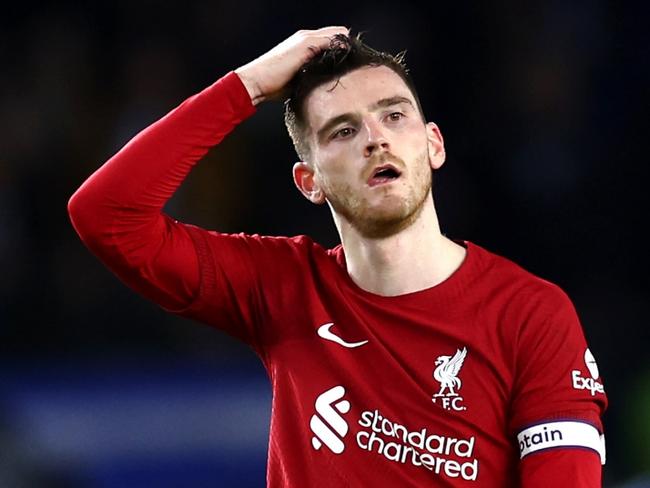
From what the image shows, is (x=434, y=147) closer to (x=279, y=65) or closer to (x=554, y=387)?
(x=279, y=65)

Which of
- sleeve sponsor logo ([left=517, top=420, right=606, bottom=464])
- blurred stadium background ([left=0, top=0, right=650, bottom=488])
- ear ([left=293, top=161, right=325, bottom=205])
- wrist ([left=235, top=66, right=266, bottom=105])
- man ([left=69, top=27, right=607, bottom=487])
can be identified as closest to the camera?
sleeve sponsor logo ([left=517, top=420, right=606, bottom=464])

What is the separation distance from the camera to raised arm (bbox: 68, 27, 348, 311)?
109 inches

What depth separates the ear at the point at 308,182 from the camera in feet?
10.0

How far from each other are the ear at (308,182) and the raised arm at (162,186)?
0.71 feet

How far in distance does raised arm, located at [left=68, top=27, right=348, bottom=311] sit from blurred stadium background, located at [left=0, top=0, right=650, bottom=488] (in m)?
2.10

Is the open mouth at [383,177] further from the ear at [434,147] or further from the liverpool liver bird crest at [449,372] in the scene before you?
the liverpool liver bird crest at [449,372]

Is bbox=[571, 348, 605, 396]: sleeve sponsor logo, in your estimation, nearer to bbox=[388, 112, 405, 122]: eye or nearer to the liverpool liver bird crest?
the liverpool liver bird crest

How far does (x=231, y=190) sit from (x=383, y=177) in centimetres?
335

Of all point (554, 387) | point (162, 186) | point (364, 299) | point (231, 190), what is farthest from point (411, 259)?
point (231, 190)

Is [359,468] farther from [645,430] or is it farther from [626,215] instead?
[626,215]

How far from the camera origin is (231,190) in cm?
612

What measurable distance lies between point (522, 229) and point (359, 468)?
10.7ft

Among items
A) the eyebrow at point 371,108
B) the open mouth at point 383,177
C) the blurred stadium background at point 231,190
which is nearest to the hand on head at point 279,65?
the eyebrow at point 371,108

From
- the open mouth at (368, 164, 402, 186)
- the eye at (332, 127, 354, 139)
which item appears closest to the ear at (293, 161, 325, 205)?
the eye at (332, 127, 354, 139)
